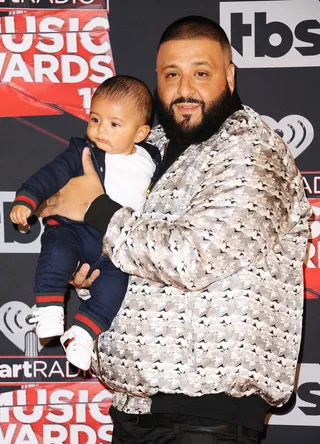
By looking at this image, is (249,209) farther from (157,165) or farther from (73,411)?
(73,411)

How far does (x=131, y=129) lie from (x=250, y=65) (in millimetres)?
962

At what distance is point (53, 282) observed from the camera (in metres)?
2.22

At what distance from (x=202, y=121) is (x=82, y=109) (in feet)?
3.44

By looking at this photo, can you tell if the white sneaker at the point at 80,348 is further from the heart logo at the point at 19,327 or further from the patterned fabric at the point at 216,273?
the heart logo at the point at 19,327

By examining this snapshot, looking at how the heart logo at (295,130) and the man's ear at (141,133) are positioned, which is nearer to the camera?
the man's ear at (141,133)

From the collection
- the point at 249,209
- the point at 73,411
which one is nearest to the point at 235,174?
the point at 249,209

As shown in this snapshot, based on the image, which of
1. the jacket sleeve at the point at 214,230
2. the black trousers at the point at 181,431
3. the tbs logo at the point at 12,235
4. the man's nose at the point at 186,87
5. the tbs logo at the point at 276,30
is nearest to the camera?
the jacket sleeve at the point at 214,230

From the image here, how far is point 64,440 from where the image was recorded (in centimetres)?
323

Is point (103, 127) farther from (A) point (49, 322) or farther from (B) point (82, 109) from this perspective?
(B) point (82, 109)

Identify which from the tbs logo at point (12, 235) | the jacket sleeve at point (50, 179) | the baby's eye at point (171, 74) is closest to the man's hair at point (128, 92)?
the baby's eye at point (171, 74)

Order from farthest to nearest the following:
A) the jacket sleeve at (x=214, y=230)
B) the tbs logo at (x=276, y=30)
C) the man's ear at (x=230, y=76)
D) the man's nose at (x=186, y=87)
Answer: the tbs logo at (x=276, y=30), the man's ear at (x=230, y=76), the man's nose at (x=186, y=87), the jacket sleeve at (x=214, y=230)

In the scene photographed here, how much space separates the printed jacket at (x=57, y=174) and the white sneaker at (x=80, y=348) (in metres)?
0.37

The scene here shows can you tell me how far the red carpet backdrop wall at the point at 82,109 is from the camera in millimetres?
2979

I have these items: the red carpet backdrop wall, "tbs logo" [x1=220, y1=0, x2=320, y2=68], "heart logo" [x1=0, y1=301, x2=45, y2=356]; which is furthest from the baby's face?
"heart logo" [x1=0, y1=301, x2=45, y2=356]
